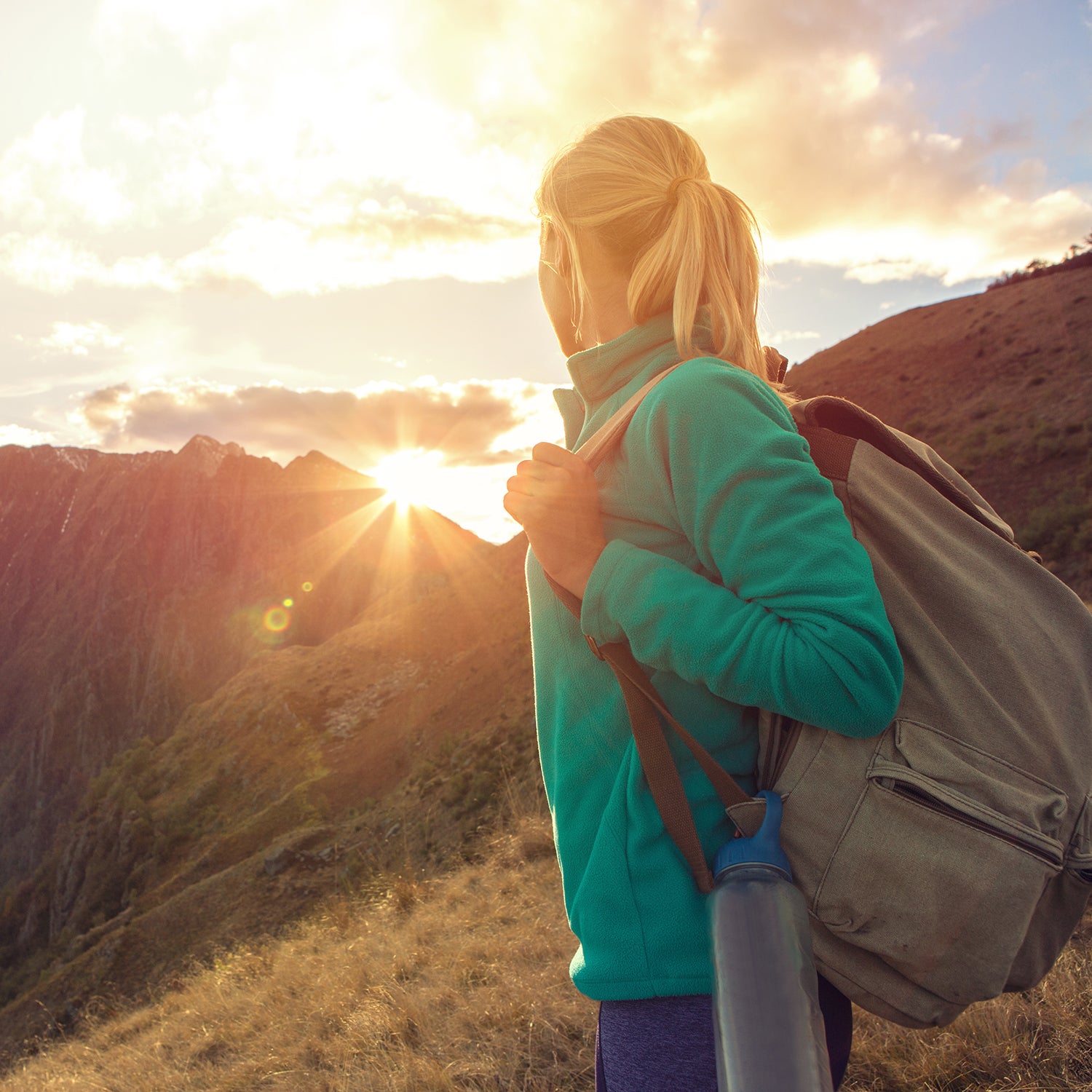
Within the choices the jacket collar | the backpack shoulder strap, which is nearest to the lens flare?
the jacket collar

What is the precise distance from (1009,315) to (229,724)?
35449 mm

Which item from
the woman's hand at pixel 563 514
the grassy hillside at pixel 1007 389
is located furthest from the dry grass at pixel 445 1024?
the grassy hillside at pixel 1007 389

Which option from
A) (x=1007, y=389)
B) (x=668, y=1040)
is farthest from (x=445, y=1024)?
(x=1007, y=389)

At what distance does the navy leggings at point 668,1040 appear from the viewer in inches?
36.3

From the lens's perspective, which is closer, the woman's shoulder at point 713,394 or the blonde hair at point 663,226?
the woman's shoulder at point 713,394

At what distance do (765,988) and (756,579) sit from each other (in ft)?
1.52

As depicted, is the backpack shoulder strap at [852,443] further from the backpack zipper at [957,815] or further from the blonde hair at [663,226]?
the backpack zipper at [957,815]

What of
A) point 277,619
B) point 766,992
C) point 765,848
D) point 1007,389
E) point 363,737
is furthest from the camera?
point 277,619

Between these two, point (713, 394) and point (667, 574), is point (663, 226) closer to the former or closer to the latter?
point (713, 394)

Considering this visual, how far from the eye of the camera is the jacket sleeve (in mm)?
823

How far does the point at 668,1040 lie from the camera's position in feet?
3.10

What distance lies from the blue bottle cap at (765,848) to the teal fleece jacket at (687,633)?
0.24ft

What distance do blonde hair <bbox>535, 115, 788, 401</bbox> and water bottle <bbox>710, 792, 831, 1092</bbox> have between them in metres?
0.74

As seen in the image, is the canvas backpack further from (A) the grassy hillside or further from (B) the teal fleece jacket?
(A) the grassy hillside
